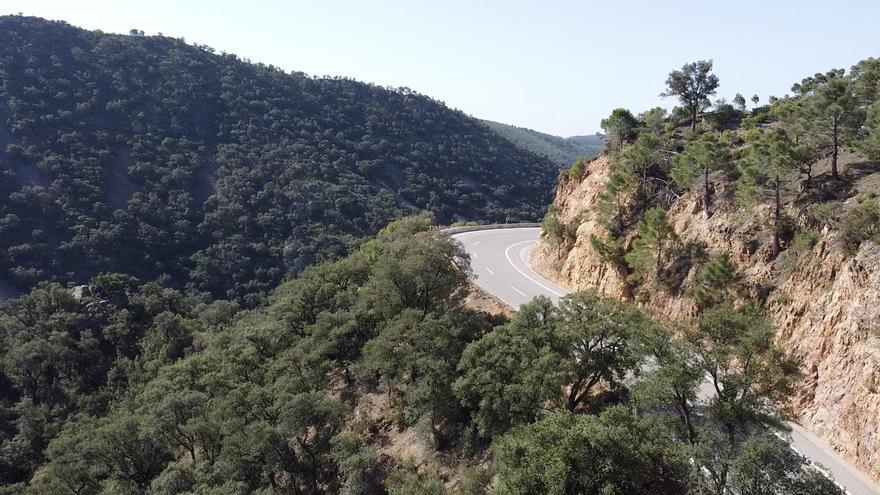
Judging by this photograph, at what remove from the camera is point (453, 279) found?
3045 centimetres

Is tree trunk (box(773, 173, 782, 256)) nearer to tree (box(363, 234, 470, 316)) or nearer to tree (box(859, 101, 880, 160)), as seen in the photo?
tree (box(859, 101, 880, 160))

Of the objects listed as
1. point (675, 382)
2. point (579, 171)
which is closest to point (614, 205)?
point (579, 171)

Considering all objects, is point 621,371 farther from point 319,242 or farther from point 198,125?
point 198,125

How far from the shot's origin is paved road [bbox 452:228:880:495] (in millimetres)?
15852

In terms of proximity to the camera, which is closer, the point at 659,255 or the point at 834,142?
the point at 834,142

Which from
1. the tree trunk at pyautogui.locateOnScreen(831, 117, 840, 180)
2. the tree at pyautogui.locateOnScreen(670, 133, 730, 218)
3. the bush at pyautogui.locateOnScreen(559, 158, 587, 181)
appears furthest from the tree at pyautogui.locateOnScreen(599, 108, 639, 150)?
the tree trunk at pyautogui.locateOnScreen(831, 117, 840, 180)

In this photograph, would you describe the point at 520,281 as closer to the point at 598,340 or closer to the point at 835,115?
the point at 598,340

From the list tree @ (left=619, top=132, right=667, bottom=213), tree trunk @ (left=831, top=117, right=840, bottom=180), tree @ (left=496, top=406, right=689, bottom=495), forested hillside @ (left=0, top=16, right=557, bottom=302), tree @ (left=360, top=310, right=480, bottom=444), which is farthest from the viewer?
forested hillside @ (left=0, top=16, right=557, bottom=302)

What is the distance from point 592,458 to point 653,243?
1726 cm

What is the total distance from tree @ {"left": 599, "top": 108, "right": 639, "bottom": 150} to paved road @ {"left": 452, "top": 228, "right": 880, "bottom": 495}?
11.7m

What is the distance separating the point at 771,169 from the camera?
904 inches

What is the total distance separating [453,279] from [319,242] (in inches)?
2377

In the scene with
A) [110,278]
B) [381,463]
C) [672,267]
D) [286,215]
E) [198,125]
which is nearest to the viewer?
[381,463]

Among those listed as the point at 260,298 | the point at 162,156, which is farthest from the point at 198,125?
the point at 260,298
